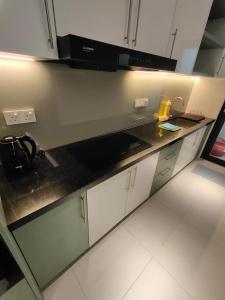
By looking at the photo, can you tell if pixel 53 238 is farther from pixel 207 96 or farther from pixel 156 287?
pixel 207 96

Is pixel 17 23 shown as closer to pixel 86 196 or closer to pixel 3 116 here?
pixel 3 116

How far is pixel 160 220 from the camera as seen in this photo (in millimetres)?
1656

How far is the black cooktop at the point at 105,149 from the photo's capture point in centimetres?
106

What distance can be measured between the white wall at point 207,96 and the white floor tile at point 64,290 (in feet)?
9.52

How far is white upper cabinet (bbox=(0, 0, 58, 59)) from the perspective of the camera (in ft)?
1.62

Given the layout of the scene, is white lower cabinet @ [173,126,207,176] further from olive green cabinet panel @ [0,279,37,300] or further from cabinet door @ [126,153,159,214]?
olive green cabinet panel @ [0,279,37,300]

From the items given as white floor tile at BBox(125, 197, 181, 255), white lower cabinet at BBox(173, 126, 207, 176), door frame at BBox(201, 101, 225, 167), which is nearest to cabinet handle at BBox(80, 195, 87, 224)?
white floor tile at BBox(125, 197, 181, 255)

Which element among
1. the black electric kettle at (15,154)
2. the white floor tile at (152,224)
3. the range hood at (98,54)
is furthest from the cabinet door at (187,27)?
the white floor tile at (152,224)

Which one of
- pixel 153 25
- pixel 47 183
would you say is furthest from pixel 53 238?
pixel 153 25

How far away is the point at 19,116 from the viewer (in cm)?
92

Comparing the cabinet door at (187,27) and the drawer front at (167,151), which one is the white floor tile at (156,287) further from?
the cabinet door at (187,27)

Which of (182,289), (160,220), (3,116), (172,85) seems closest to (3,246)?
(3,116)

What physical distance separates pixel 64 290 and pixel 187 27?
230 cm

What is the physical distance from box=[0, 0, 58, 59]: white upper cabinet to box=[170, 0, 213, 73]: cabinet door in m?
0.98
